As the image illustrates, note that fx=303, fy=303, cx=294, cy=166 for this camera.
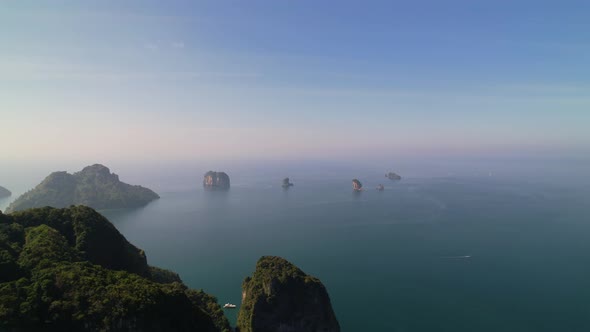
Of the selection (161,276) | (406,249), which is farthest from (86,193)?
(406,249)

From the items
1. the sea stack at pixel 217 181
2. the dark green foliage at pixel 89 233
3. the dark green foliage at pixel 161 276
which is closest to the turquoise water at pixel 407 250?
the dark green foliage at pixel 161 276

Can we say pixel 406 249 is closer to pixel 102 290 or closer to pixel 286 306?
pixel 286 306

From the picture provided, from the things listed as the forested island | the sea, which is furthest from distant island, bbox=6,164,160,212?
the forested island

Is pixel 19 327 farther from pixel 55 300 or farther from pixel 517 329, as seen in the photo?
pixel 517 329

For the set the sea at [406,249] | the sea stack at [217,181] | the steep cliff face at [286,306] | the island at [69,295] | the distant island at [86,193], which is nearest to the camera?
the island at [69,295]


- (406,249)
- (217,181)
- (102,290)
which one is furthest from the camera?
(217,181)

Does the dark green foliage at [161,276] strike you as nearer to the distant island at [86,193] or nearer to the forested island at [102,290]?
the forested island at [102,290]
